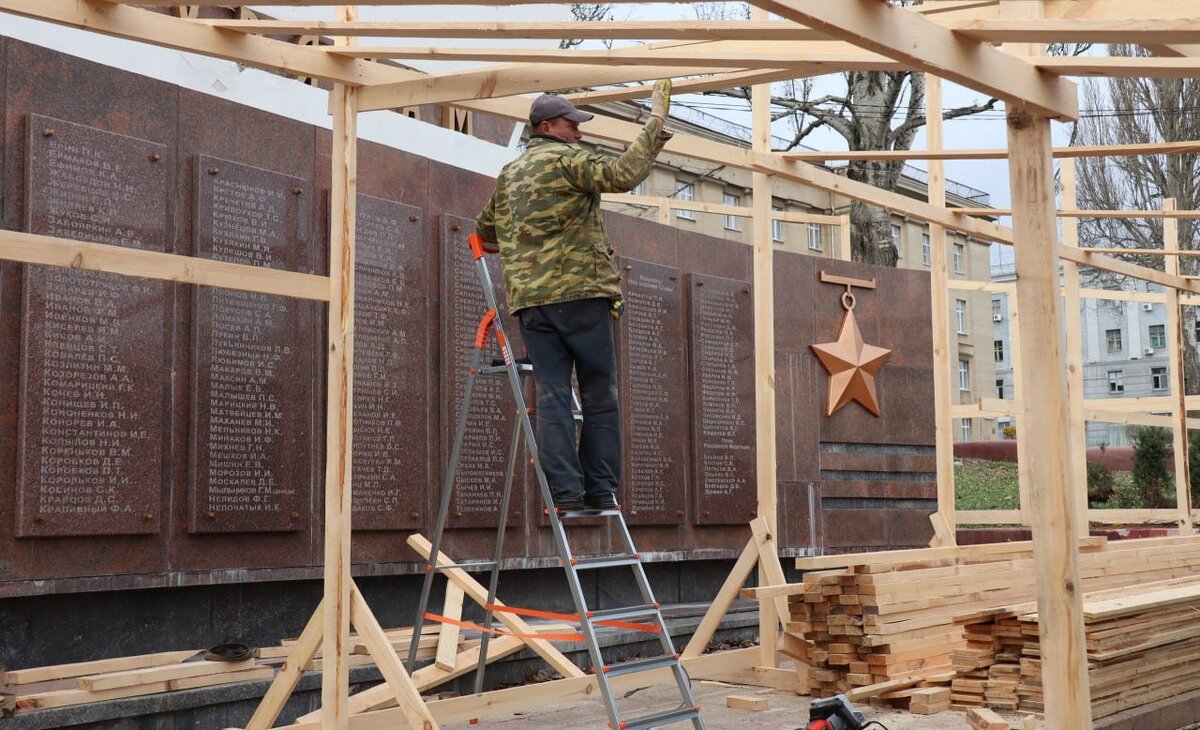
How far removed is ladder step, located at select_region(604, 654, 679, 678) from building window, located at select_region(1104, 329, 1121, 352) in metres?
60.3

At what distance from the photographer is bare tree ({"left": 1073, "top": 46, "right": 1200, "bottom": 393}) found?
25.2 metres

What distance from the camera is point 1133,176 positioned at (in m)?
26.8

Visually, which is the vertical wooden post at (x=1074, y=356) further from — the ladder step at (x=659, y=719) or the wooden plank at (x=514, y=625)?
the ladder step at (x=659, y=719)

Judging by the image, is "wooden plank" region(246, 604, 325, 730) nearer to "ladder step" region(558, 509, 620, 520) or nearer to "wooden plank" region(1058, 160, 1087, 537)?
"ladder step" region(558, 509, 620, 520)

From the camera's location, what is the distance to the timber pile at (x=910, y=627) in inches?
242

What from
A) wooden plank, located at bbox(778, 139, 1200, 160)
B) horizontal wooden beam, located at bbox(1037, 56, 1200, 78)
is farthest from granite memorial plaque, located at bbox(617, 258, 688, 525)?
horizontal wooden beam, located at bbox(1037, 56, 1200, 78)

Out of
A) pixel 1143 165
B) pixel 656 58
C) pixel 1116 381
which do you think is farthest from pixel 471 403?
pixel 1116 381

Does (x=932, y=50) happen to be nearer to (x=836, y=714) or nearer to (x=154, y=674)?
(x=836, y=714)

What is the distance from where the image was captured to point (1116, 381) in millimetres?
60250

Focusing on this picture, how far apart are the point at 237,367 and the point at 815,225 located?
27.2 meters

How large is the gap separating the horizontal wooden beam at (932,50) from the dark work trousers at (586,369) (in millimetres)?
1774

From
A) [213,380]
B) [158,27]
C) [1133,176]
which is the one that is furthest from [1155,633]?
[1133,176]

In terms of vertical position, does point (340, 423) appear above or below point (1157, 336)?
below

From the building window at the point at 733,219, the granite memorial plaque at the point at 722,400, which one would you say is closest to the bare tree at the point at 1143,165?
the building window at the point at 733,219
